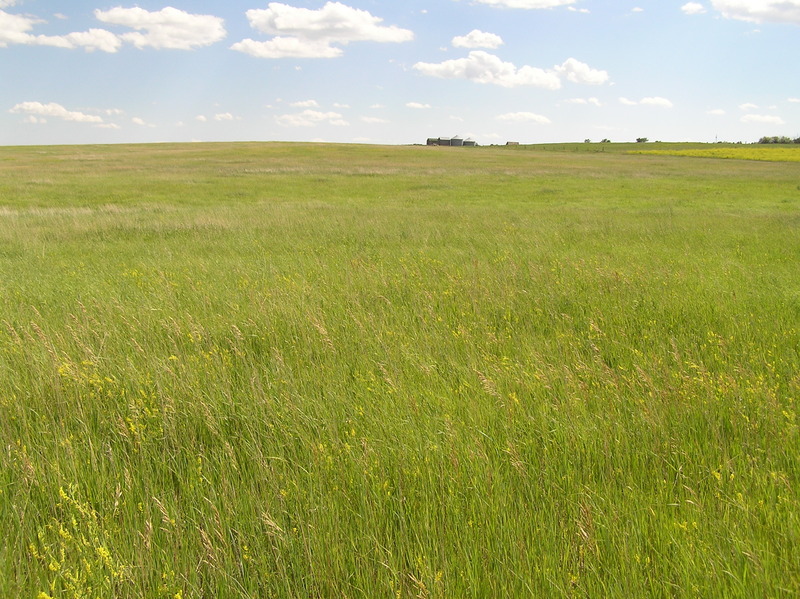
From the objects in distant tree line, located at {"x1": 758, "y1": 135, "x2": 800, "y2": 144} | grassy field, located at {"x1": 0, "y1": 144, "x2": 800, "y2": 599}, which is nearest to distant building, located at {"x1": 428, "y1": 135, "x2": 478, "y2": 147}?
distant tree line, located at {"x1": 758, "y1": 135, "x2": 800, "y2": 144}

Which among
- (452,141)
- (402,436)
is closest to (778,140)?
(452,141)

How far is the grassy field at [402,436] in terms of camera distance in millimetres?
2314

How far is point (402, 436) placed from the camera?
3273 millimetres

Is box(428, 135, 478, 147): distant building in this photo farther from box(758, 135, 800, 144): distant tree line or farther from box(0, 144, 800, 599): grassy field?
box(0, 144, 800, 599): grassy field

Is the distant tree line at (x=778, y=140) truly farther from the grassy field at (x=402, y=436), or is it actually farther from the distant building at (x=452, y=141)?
the grassy field at (x=402, y=436)

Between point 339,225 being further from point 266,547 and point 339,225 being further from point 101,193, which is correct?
point 101,193

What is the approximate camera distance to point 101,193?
26.7 meters

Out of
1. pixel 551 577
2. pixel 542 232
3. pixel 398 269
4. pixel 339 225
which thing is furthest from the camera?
pixel 339 225

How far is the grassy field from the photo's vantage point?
231cm

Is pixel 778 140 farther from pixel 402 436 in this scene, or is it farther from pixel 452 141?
pixel 402 436

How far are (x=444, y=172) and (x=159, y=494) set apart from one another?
145ft

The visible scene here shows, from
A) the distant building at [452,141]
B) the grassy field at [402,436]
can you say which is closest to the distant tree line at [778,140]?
the distant building at [452,141]

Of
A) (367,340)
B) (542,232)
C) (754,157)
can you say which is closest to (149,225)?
(542,232)

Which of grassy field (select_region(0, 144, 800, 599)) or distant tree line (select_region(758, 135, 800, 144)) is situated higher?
distant tree line (select_region(758, 135, 800, 144))
